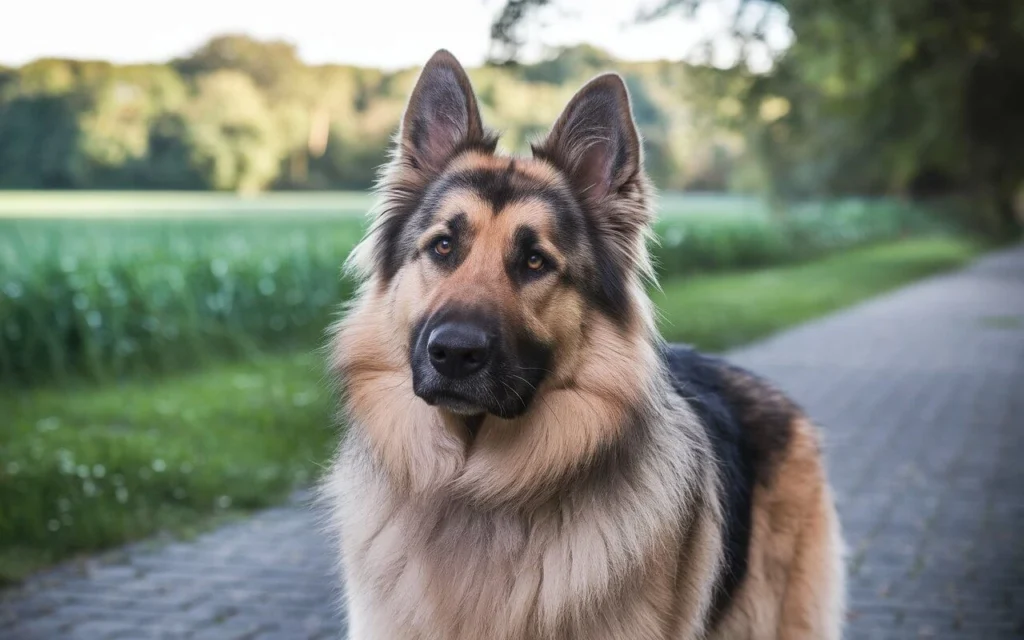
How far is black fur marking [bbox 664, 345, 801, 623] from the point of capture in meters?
3.88

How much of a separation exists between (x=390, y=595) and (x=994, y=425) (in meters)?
8.75

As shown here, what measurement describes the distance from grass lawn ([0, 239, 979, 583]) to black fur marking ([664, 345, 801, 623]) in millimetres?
282

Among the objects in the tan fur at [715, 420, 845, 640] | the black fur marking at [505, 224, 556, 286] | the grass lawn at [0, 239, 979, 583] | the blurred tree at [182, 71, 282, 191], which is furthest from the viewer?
the blurred tree at [182, 71, 282, 191]

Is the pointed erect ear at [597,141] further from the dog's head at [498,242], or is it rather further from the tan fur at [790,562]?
the tan fur at [790,562]

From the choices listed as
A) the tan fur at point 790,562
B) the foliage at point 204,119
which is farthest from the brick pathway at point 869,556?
the foliage at point 204,119

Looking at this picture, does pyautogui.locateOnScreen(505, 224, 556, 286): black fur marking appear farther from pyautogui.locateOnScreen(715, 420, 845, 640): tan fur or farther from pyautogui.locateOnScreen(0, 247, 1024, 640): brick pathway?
pyautogui.locateOnScreen(0, 247, 1024, 640): brick pathway

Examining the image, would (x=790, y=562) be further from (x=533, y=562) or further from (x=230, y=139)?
(x=230, y=139)

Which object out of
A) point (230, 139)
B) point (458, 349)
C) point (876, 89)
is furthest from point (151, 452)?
point (876, 89)

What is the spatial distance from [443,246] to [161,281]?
30.5 ft

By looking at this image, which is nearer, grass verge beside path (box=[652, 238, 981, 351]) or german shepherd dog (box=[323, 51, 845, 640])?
german shepherd dog (box=[323, 51, 845, 640])

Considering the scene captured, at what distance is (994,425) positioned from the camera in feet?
34.2

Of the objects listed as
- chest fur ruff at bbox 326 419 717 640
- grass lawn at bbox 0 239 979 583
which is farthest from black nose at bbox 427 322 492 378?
grass lawn at bbox 0 239 979 583

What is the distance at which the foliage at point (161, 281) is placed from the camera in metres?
10.6

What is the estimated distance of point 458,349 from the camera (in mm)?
3186
